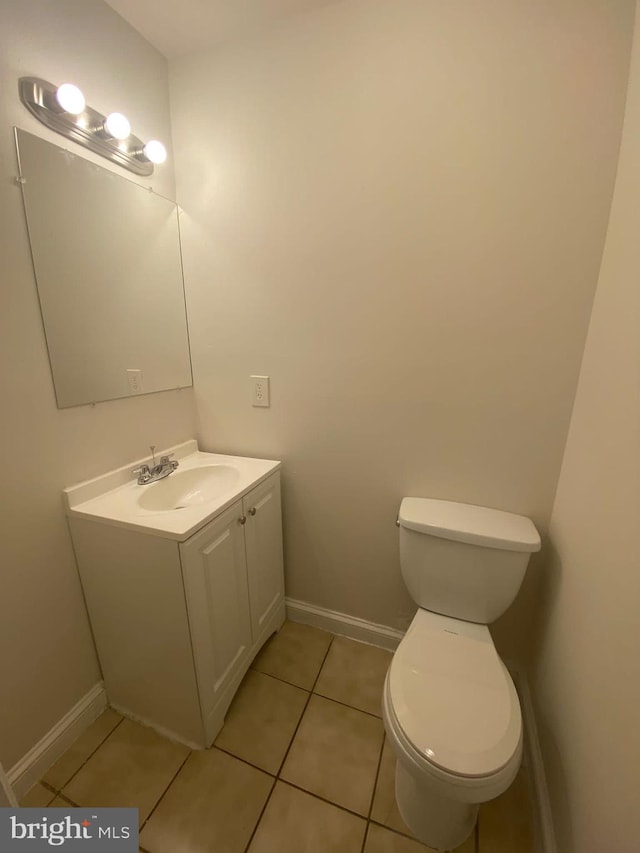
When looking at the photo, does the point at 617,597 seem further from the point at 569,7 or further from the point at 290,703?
the point at 569,7

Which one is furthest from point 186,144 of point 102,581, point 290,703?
point 290,703

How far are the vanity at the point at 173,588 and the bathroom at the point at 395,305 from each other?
0.33 feet

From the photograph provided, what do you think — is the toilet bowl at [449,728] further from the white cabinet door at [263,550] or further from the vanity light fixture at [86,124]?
the vanity light fixture at [86,124]

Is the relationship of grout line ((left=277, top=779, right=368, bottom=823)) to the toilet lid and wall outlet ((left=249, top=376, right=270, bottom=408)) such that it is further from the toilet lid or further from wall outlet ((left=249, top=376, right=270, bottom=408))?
wall outlet ((left=249, top=376, right=270, bottom=408))

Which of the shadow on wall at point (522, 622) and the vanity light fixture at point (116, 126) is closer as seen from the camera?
the vanity light fixture at point (116, 126)

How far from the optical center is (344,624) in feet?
5.32

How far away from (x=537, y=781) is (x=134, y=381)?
194cm

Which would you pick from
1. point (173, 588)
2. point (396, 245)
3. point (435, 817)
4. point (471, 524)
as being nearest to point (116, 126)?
point (396, 245)

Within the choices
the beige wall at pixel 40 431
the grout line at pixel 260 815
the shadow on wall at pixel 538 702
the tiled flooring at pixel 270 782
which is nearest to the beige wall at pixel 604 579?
the shadow on wall at pixel 538 702

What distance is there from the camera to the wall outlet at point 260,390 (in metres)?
1.50

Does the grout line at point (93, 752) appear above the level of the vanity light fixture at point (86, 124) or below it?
below

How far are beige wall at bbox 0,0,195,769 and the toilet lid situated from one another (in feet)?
3.69

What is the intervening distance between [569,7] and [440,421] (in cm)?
120

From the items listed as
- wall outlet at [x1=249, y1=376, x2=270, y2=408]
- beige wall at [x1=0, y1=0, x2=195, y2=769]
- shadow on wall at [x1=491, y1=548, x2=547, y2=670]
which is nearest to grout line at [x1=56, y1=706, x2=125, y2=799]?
beige wall at [x1=0, y1=0, x2=195, y2=769]
